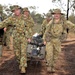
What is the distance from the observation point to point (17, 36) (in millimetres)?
10820

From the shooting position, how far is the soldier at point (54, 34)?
10.9 metres

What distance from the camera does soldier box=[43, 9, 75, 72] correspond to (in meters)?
10.9

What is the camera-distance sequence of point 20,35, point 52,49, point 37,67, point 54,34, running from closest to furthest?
point 20,35
point 54,34
point 52,49
point 37,67

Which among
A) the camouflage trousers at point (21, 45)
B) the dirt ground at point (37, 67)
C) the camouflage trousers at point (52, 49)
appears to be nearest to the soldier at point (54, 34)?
the camouflage trousers at point (52, 49)

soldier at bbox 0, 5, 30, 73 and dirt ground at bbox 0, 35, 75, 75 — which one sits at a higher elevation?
soldier at bbox 0, 5, 30, 73

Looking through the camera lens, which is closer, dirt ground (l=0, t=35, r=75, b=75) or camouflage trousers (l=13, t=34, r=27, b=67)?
camouflage trousers (l=13, t=34, r=27, b=67)

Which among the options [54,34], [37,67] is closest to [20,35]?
[54,34]

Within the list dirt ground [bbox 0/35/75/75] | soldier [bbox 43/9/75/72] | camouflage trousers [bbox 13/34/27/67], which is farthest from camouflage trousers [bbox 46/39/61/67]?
camouflage trousers [bbox 13/34/27/67]

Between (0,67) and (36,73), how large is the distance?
1500mm

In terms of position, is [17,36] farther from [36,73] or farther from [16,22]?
[36,73]

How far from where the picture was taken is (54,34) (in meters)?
11.0

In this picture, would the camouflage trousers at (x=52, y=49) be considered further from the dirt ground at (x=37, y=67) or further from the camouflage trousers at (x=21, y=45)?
the camouflage trousers at (x=21, y=45)

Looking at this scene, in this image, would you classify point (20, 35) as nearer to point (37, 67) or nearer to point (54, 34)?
point (54, 34)

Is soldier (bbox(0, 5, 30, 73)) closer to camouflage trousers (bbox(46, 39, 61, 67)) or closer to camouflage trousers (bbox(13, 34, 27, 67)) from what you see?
camouflage trousers (bbox(13, 34, 27, 67))
